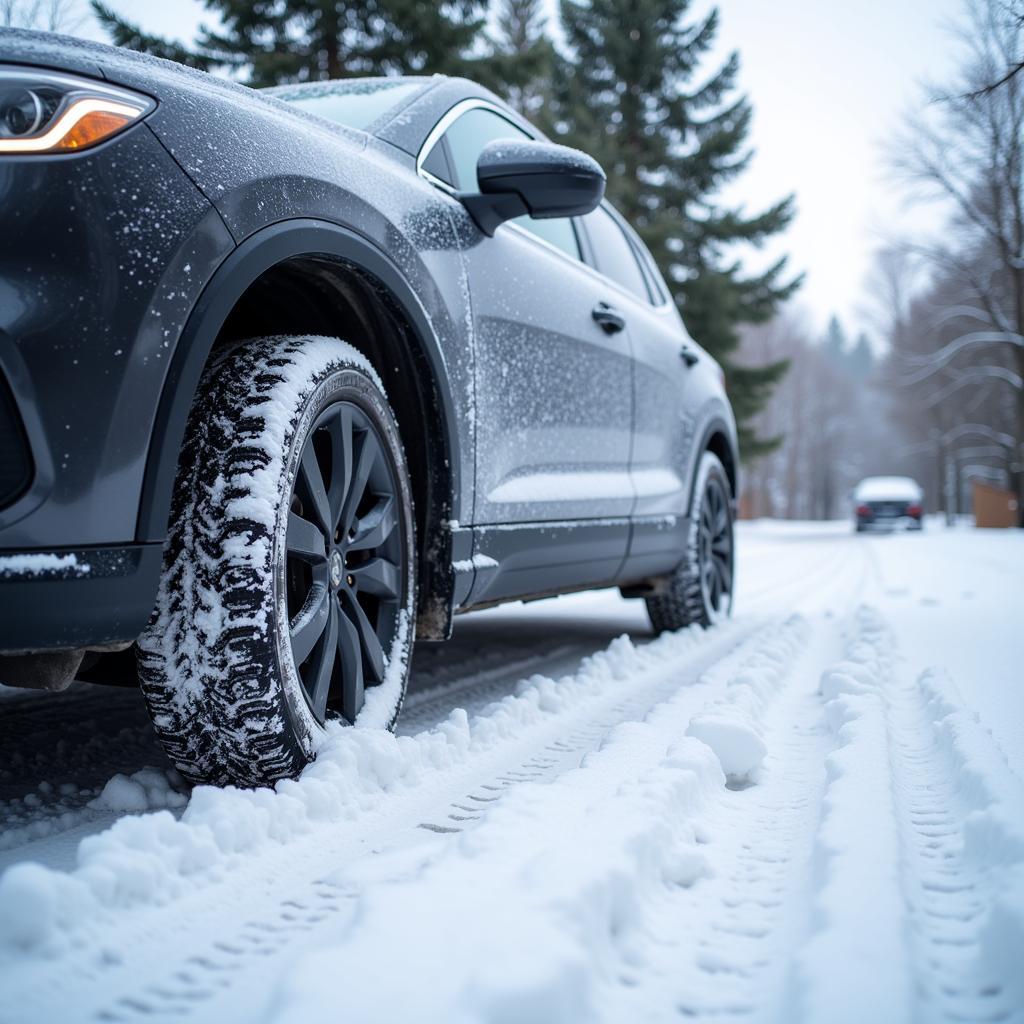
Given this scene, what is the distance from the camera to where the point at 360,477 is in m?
1.98

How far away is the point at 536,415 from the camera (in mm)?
2676

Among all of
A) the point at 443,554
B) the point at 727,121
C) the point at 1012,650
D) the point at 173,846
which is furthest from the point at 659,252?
the point at 173,846

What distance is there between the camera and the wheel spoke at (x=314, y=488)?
1800mm

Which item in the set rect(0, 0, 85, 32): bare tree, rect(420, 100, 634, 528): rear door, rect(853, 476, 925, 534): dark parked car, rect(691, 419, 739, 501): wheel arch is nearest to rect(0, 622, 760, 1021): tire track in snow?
rect(420, 100, 634, 528): rear door

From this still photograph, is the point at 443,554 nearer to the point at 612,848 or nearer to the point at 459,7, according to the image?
the point at 612,848

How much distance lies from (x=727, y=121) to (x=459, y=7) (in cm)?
930

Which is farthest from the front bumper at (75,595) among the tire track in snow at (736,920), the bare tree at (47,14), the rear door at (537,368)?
the bare tree at (47,14)

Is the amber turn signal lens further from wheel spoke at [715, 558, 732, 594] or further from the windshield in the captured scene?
wheel spoke at [715, 558, 732, 594]

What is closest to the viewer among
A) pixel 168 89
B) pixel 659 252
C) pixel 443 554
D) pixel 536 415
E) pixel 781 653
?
pixel 168 89

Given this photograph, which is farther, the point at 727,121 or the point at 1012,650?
the point at 727,121

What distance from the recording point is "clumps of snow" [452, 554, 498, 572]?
228 centimetres

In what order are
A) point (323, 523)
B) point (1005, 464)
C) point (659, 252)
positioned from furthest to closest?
point (1005, 464) → point (659, 252) → point (323, 523)

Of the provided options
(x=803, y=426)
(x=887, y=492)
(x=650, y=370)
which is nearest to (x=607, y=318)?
(x=650, y=370)

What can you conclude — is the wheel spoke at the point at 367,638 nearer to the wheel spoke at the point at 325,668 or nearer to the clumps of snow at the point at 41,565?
the wheel spoke at the point at 325,668
